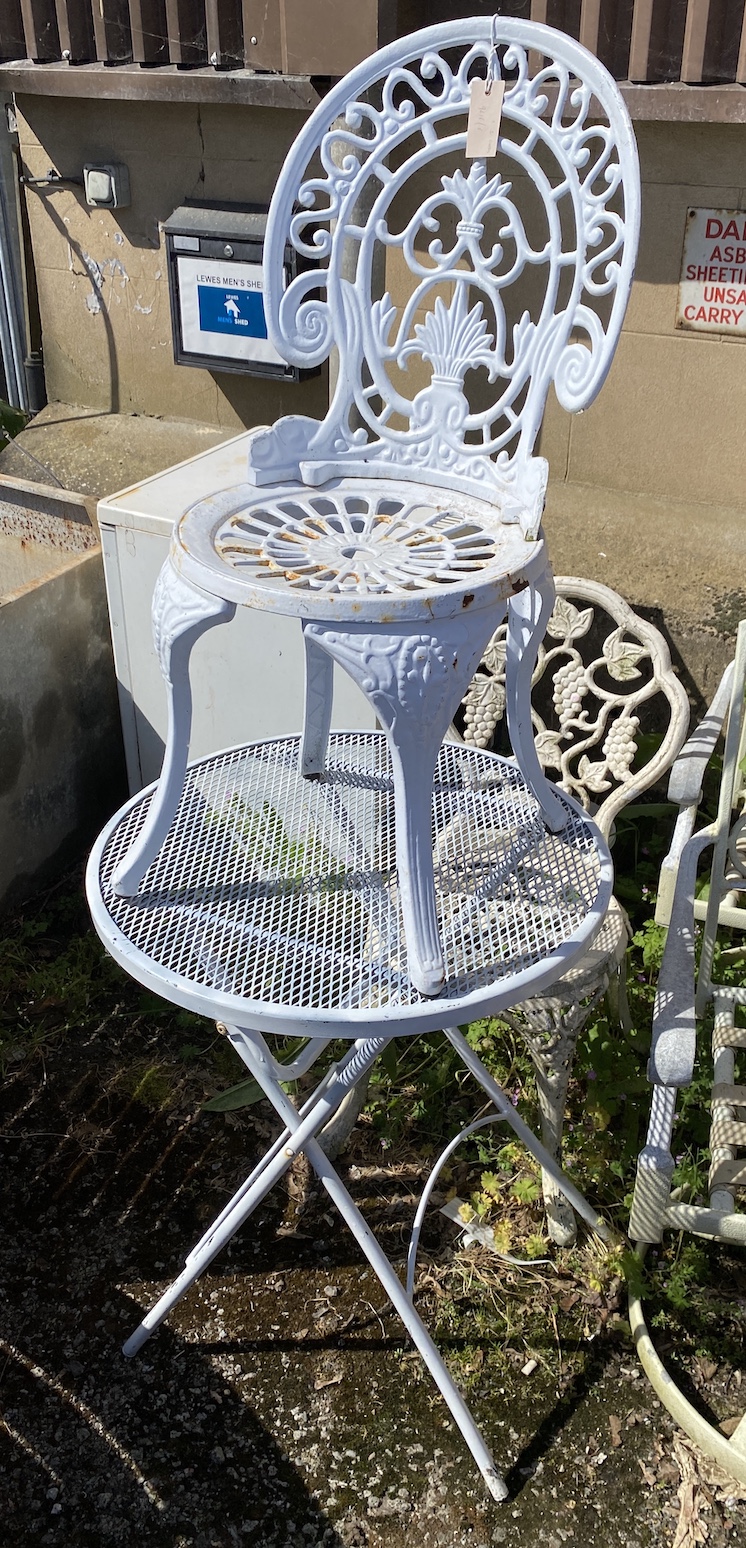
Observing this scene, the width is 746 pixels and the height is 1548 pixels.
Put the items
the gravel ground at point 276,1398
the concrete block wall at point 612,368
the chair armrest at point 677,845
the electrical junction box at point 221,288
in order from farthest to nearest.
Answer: the electrical junction box at point 221,288, the concrete block wall at point 612,368, the chair armrest at point 677,845, the gravel ground at point 276,1398

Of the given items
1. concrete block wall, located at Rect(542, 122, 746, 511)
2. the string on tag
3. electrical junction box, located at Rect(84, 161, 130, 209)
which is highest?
the string on tag

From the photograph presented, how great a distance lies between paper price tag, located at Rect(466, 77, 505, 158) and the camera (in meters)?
1.93

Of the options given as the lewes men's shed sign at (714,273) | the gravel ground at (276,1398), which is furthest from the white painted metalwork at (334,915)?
the lewes men's shed sign at (714,273)

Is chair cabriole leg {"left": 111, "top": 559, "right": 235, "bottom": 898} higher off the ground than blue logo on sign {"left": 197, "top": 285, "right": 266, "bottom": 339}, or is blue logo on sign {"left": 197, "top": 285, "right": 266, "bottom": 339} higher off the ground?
blue logo on sign {"left": 197, "top": 285, "right": 266, "bottom": 339}

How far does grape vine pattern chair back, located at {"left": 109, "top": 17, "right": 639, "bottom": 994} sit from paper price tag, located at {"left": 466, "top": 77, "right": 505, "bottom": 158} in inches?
0.8

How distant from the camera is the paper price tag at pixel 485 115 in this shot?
1934 millimetres

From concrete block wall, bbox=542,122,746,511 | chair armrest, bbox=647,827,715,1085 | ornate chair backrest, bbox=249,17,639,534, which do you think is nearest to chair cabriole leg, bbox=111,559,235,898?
ornate chair backrest, bbox=249,17,639,534

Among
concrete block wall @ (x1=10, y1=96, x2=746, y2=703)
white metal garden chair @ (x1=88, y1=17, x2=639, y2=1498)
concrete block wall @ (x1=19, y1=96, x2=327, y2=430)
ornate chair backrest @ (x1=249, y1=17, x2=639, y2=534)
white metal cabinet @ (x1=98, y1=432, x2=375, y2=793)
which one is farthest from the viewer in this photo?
concrete block wall @ (x1=19, y1=96, x2=327, y2=430)

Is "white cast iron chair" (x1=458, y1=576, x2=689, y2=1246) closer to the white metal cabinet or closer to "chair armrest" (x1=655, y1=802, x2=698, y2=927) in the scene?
"chair armrest" (x1=655, y1=802, x2=698, y2=927)

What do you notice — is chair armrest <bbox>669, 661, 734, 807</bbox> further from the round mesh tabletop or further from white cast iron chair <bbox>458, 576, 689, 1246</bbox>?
white cast iron chair <bbox>458, 576, 689, 1246</bbox>

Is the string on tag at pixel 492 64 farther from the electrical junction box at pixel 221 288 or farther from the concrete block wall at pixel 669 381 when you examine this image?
the electrical junction box at pixel 221 288

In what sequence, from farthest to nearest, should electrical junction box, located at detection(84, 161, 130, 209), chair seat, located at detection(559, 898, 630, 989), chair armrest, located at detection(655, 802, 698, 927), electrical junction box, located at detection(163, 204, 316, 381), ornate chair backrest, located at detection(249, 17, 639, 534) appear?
electrical junction box, located at detection(84, 161, 130, 209)
electrical junction box, located at detection(163, 204, 316, 381)
chair seat, located at detection(559, 898, 630, 989)
chair armrest, located at detection(655, 802, 698, 927)
ornate chair backrest, located at detection(249, 17, 639, 534)

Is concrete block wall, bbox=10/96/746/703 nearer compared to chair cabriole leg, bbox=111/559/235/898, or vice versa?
chair cabriole leg, bbox=111/559/235/898

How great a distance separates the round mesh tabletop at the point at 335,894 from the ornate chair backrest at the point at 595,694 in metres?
0.70
